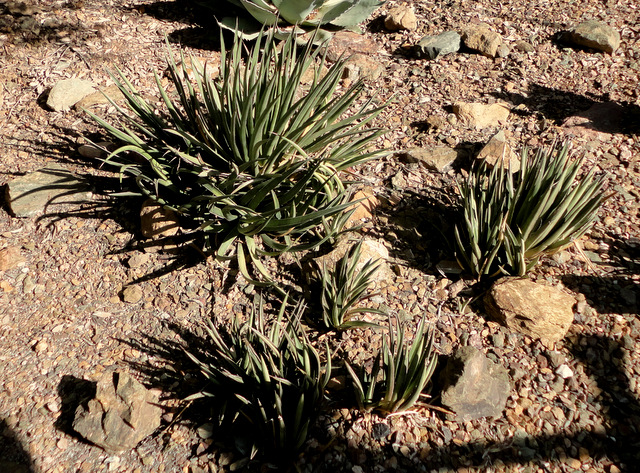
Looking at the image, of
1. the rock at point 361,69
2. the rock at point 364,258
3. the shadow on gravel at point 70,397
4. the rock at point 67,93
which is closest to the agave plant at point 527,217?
the rock at point 364,258

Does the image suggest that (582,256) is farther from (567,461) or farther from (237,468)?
(237,468)

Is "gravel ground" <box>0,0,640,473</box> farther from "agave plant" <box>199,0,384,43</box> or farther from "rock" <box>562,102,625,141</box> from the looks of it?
"agave plant" <box>199,0,384,43</box>

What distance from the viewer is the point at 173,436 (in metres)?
2.59

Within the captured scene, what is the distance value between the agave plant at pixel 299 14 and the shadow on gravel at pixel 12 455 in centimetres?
319

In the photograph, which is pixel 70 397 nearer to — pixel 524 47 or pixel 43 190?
pixel 43 190

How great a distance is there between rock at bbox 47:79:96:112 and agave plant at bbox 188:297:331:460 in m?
2.67

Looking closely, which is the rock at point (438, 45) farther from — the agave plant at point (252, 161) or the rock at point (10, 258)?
the rock at point (10, 258)

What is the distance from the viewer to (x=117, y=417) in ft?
8.29

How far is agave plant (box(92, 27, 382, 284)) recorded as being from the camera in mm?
3023

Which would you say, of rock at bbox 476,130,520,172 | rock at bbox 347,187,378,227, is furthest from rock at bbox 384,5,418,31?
rock at bbox 347,187,378,227

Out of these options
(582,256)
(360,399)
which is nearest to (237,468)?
(360,399)

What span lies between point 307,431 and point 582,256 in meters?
2.10

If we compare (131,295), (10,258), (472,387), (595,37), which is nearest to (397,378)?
(472,387)

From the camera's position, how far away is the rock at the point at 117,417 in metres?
2.51
